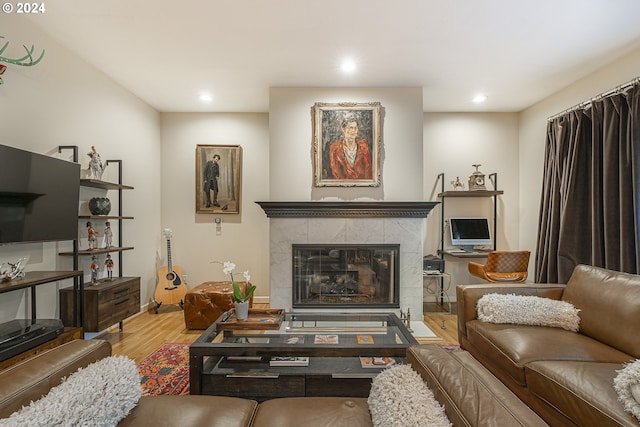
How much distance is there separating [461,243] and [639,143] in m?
2.02

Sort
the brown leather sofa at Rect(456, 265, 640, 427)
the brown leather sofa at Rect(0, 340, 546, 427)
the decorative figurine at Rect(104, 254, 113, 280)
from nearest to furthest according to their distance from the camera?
the brown leather sofa at Rect(0, 340, 546, 427)
the brown leather sofa at Rect(456, 265, 640, 427)
the decorative figurine at Rect(104, 254, 113, 280)

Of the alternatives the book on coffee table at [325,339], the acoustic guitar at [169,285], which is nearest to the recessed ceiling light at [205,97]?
the acoustic guitar at [169,285]

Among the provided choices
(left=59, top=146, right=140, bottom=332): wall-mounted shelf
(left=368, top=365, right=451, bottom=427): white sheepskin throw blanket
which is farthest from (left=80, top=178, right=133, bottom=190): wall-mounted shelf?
(left=368, top=365, right=451, bottom=427): white sheepskin throw blanket

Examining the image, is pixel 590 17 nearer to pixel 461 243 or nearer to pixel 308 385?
pixel 461 243

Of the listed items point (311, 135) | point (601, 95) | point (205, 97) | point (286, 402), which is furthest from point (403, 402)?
point (205, 97)

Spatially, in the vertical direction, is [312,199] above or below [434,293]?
above

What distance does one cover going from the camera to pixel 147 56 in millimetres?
2873

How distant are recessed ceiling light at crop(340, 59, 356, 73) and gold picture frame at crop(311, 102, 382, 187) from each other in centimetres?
45

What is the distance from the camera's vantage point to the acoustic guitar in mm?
3896

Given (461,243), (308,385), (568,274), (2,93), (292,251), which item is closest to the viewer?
(308,385)

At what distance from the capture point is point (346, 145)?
141 inches

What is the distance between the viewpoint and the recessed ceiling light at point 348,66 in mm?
2986

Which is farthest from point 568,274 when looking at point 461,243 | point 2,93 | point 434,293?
point 2,93

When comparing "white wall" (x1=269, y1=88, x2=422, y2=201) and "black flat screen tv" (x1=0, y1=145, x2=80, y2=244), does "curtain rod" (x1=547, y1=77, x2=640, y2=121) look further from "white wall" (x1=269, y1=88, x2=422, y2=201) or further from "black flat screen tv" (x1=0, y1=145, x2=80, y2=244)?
"black flat screen tv" (x1=0, y1=145, x2=80, y2=244)
